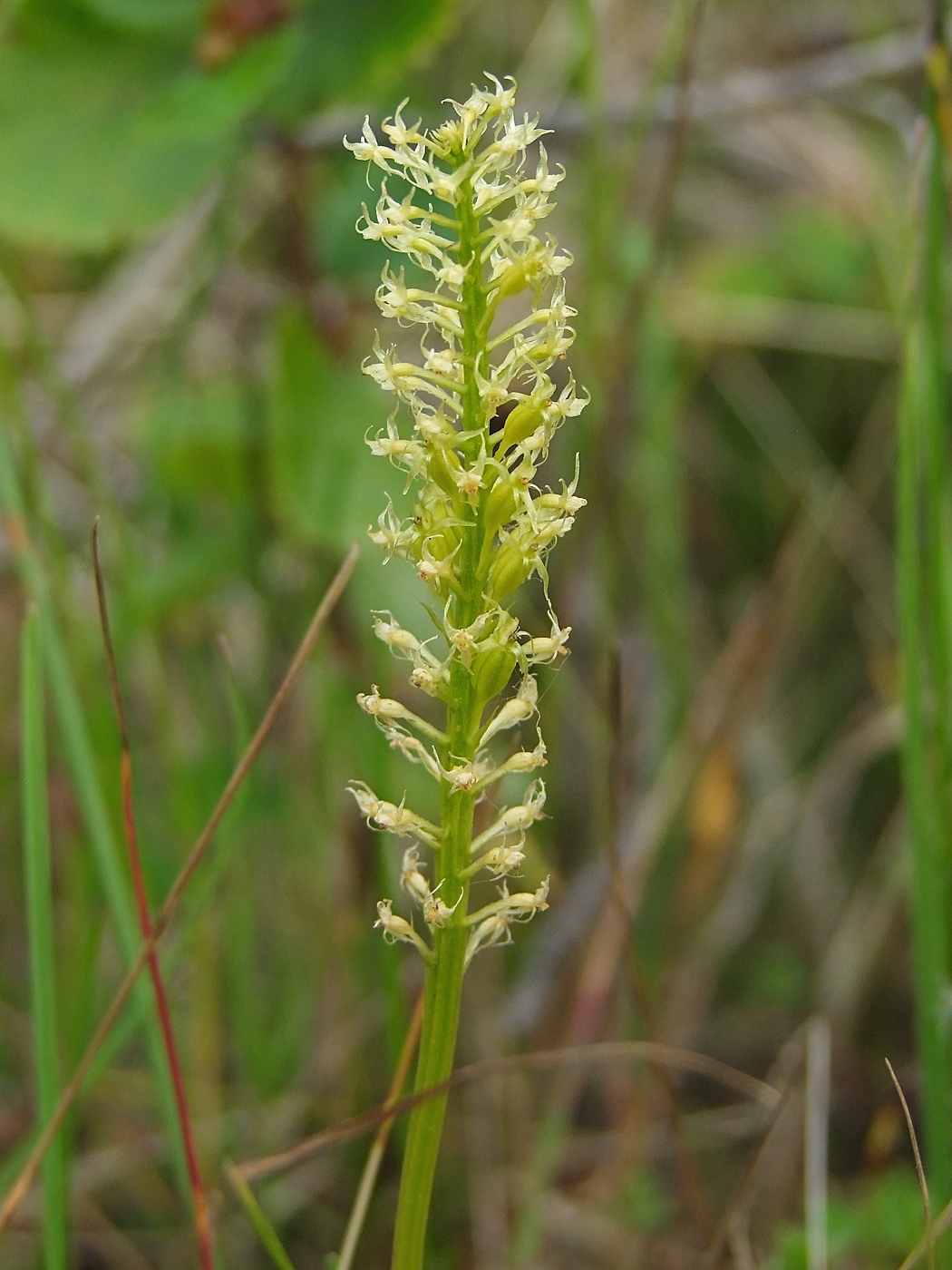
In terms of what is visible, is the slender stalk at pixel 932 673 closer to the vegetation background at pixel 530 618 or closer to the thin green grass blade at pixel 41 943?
the vegetation background at pixel 530 618

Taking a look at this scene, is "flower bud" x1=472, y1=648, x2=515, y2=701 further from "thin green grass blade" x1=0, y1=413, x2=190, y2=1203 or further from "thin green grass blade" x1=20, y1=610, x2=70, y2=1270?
"thin green grass blade" x1=0, y1=413, x2=190, y2=1203

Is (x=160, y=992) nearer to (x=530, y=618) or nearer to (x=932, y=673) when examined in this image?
(x=932, y=673)

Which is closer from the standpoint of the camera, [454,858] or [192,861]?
[454,858]

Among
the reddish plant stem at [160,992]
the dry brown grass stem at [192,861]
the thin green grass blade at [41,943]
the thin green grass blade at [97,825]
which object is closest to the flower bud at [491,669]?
the dry brown grass stem at [192,861]

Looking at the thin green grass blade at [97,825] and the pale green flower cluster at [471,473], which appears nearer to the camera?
the pale green flower cluster at [471,473]

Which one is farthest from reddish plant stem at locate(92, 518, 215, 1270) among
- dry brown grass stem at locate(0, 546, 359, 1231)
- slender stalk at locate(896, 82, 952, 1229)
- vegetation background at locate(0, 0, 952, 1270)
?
slender stalk at locate(896, 82, 952, 1229)

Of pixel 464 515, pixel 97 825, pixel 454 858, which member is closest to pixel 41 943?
pixel 97 825
